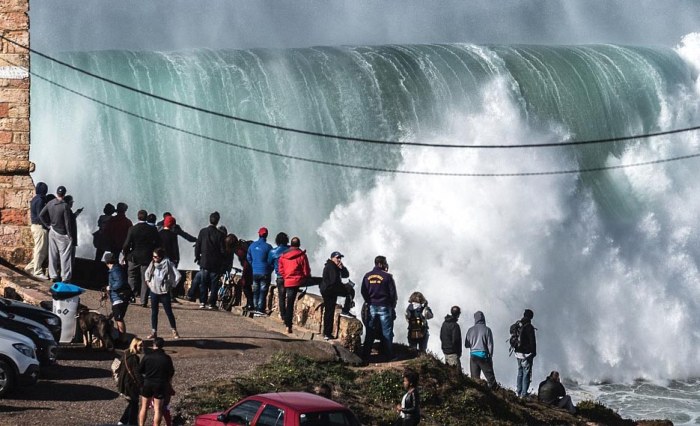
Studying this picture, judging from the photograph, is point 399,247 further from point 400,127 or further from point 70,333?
point 70,333

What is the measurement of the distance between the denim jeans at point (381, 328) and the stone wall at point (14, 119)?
23.8ft

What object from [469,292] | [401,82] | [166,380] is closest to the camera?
[166,380]

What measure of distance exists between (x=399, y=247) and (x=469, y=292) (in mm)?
2500

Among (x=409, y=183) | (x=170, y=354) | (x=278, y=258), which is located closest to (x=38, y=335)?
(x=170, y=354)

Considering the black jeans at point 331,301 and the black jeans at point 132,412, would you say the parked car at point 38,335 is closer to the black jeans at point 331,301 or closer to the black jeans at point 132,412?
the black jeans at point 132,412

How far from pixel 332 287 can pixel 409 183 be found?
75.5 ft

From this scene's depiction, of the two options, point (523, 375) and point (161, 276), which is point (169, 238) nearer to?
point (161, 276)

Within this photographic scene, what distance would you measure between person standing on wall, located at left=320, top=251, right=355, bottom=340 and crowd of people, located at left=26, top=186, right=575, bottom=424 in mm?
14

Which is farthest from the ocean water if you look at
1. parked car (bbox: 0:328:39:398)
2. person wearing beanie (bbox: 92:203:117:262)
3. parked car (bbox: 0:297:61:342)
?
parked car (bbox: 0:328:39:398)

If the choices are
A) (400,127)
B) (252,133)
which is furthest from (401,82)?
(252,133)

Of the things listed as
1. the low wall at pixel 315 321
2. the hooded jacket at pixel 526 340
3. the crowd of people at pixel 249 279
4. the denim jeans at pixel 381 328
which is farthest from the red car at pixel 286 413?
the hooded jacket at pixel 526 340

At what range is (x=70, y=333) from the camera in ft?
62.2

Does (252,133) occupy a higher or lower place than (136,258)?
higher

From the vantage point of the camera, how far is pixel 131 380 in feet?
49.8
